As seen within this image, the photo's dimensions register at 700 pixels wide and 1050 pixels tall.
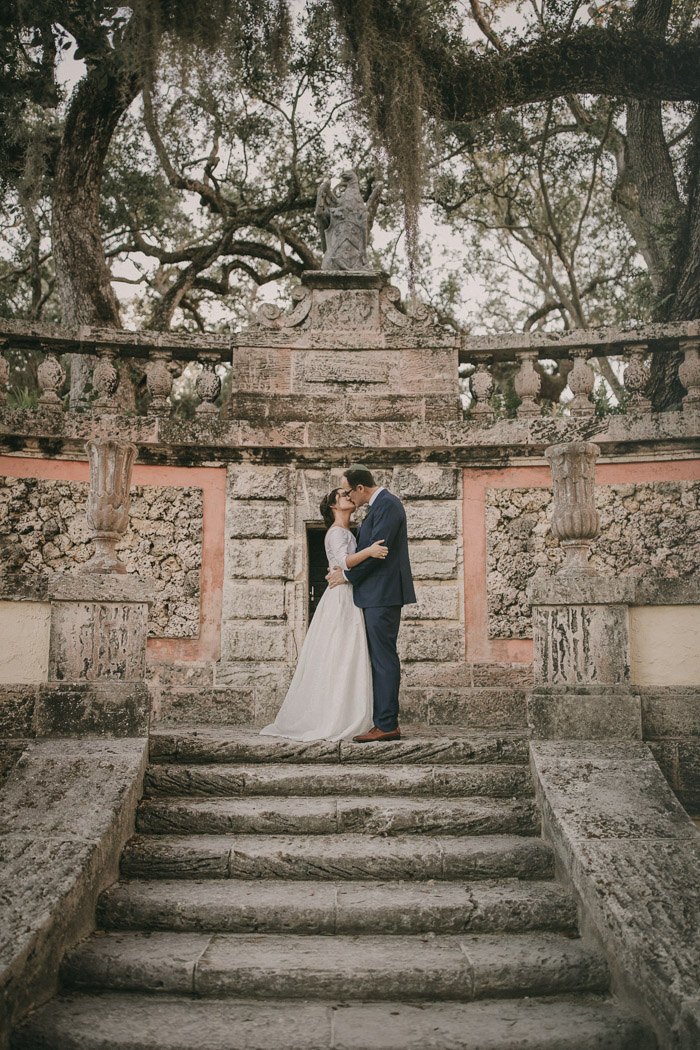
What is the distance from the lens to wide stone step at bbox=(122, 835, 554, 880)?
4172 millimetres

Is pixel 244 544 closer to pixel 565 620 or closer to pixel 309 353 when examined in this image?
pixel 309 353

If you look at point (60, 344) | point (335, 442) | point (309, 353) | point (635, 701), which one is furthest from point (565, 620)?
point (60, 344)

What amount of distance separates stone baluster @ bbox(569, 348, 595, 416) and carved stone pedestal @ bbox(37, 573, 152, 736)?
14.6 feet

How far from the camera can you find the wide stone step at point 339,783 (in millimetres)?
4820

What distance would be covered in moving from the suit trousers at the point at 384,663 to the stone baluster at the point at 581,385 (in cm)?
321

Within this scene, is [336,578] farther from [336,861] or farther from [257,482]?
[257,482]

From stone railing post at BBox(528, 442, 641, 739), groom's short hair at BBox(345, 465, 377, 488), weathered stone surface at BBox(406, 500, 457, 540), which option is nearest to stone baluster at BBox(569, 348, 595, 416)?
weathered stone surface at BBox(406, 500, 457, 540)

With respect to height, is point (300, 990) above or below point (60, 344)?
below

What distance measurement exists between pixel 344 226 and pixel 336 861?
6.55m

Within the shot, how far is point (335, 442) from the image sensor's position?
7.79 m

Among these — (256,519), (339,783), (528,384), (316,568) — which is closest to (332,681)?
(339,783)

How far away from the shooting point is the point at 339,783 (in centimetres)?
485

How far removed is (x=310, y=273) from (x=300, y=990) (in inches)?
255

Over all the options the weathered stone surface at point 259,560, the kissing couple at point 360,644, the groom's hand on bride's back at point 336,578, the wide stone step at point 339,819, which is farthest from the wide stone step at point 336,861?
the weathered stone surface at point 259,560
